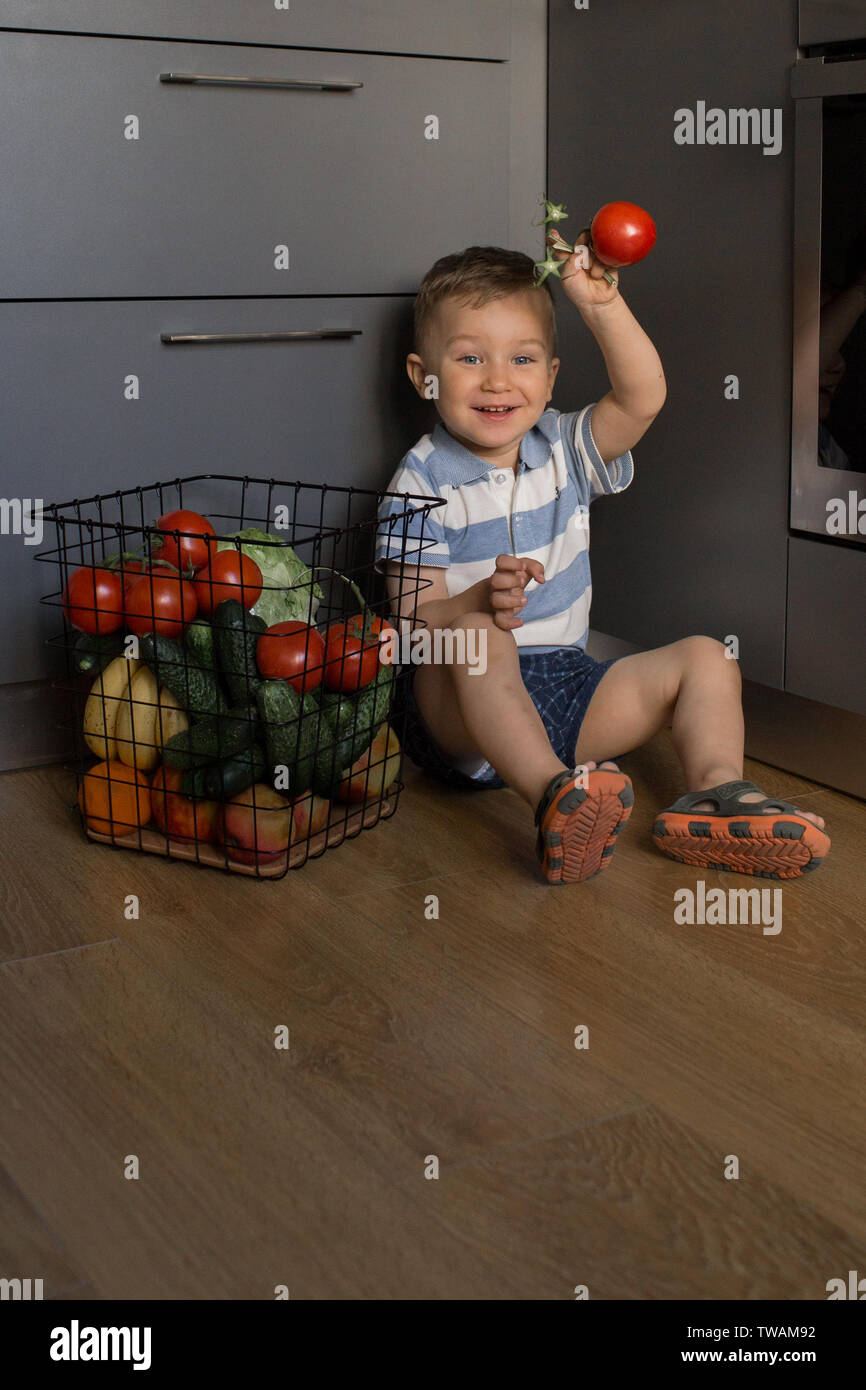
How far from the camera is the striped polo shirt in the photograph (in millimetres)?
1649

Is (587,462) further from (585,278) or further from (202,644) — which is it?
(202,644)

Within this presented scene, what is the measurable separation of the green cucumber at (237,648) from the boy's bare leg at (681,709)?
15.7 inches

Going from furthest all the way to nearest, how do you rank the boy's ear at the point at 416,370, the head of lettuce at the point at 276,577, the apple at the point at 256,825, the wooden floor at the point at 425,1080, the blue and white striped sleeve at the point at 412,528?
the boy's ear at the point at 416,370 < the blue and white striped sleeve at the point at 412,528 < the head of lettuce at the point at 276,577 < the apple at the point at 256,825 < the wooden floor at the point at 425,1080

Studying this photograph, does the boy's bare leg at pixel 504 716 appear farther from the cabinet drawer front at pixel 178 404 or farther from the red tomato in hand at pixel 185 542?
the cabinet drawer front at pixel 178 404

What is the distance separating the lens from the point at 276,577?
1539mm

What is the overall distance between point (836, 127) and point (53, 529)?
950 millimetres

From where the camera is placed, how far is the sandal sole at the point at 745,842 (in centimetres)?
132

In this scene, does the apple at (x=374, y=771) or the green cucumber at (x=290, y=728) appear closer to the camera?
the green cucumber at (x=290, y=728)

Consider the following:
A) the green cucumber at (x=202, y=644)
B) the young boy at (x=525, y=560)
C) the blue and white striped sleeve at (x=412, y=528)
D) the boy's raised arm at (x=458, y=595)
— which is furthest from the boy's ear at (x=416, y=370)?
the green cucumber at (x=202, y=644)

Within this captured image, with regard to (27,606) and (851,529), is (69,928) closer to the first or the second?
(27,606)

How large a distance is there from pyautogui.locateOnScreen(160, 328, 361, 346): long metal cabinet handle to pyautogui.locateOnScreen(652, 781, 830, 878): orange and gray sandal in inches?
29.0

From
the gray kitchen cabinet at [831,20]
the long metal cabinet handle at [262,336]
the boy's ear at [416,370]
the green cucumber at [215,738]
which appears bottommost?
the green cucumber at [215,738]

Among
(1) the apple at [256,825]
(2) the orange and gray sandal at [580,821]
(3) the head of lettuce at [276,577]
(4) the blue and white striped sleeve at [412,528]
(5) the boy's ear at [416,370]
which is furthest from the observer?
(5) the boy's ear at [416,370]

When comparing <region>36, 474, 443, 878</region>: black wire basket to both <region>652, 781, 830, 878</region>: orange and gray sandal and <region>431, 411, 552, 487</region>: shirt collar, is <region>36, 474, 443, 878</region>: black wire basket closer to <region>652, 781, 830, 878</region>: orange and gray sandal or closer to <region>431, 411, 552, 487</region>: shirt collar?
<region>431, 411, 552, 487</region>: shirt collar
